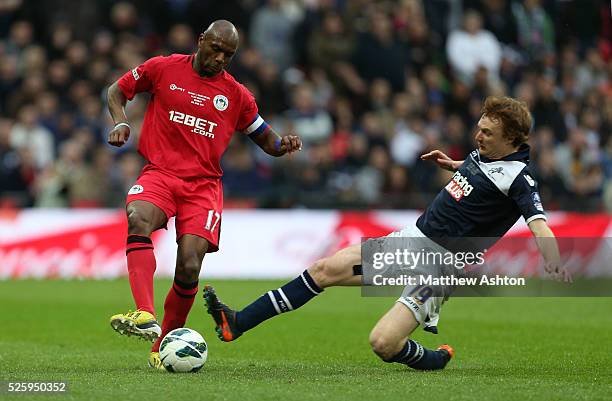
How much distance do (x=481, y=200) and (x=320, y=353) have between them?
223cm

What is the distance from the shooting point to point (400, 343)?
8148 mm

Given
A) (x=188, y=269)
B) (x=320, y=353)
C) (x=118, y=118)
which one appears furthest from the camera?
(x=320, y=353)

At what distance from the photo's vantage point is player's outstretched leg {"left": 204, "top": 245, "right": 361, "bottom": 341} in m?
8.27

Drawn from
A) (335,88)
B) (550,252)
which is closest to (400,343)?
(550,252)

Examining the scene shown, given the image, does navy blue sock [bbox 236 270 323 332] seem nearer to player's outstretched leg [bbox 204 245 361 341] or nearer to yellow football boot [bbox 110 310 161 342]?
player's outstretched leg [bbox 204 245 361 341]

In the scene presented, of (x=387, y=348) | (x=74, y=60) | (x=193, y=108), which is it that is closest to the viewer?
(x=387, y=348)

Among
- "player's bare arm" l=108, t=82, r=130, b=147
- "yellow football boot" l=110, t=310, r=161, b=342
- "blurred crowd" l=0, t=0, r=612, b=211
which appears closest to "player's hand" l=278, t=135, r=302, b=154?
"player's bare arm" l=108, t=82, r=130, b=147

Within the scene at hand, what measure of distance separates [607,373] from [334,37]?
12.8m

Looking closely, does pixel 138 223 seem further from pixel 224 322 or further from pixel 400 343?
pixel 400 343

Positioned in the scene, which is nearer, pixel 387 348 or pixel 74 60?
pixel 387 348

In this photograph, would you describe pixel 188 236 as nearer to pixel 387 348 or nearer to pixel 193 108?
pixel 193 108

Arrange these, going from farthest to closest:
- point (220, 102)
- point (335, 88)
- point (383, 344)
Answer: point (335, 88) < point (220, 102) < point (383, 344)

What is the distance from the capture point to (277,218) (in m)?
18.0

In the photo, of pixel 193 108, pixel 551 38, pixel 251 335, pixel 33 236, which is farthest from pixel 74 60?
pixel 193 108
